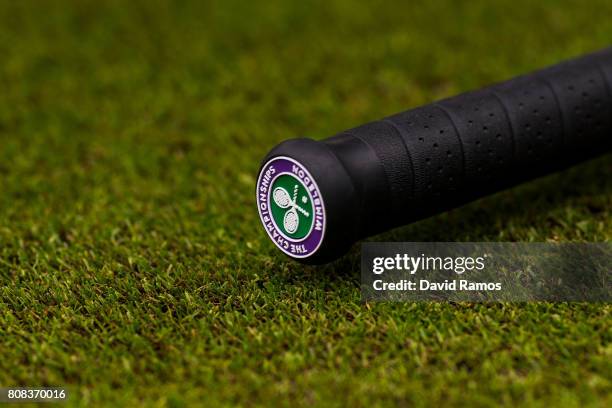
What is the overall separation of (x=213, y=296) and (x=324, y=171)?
780 mm

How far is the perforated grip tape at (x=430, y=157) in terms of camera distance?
10.2 ft

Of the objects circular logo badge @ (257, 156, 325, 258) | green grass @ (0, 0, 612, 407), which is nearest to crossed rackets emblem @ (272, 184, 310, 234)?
circular logo badge @ (257, 156, 325, 258)

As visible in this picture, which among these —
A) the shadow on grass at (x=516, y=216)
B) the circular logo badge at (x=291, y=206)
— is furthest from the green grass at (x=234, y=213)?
the circular logo badge at (x=291, y=206)

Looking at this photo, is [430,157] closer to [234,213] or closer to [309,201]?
[309,201]

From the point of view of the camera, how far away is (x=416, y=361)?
2.94 m

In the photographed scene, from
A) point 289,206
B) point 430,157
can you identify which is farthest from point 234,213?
point 430,157

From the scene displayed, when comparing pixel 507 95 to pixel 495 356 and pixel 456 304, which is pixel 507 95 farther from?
pixel 495 356

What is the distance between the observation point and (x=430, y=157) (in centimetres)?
330

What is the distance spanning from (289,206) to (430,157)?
613mm

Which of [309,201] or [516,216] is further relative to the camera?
[516,216]

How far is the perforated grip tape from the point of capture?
3094 millimetres

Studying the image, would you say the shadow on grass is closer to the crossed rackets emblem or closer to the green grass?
the green grass

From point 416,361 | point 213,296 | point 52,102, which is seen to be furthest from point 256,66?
point 416,361

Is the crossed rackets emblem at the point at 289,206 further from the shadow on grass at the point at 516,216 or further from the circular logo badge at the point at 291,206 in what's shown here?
the shadow on grass at the point at 516,216
